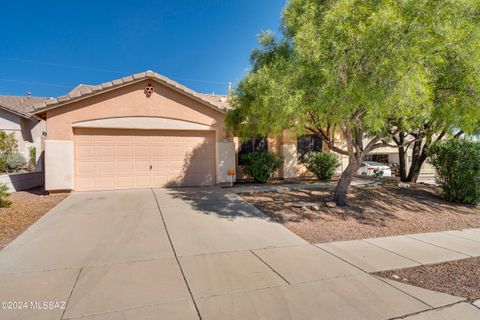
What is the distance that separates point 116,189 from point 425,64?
37.2 feet

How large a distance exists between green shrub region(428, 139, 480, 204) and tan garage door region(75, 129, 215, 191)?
9182 millimetres

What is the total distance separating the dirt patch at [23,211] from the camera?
591cm

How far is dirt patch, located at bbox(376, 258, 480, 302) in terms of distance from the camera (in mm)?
3755

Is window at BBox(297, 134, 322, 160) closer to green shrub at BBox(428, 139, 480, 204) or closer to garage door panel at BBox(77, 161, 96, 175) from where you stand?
green shrub at BBox(428, 139, 480, 204)

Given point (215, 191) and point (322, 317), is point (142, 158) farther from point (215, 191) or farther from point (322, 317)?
point (322, 317)

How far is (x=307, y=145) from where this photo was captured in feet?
51.5

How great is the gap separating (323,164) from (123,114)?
33.4 feet

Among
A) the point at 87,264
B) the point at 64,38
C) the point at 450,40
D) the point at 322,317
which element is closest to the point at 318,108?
the point at 450,40

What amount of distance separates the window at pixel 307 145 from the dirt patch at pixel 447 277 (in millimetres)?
11001

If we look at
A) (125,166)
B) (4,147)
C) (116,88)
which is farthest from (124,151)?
(4,147)

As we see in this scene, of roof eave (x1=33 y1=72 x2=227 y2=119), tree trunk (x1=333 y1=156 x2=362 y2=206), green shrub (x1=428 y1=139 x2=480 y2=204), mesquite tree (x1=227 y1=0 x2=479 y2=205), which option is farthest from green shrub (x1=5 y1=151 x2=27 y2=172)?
green shrub (x1=428 y1=139 x2=480 y2=204)

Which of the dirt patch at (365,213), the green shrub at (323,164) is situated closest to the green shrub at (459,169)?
the dirt patch at (365,213)

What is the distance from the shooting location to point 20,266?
4.24 m

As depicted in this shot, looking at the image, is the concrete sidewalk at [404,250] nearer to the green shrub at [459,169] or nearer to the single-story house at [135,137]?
the green shrub at [459,169]
